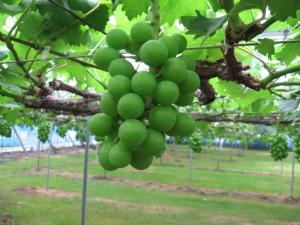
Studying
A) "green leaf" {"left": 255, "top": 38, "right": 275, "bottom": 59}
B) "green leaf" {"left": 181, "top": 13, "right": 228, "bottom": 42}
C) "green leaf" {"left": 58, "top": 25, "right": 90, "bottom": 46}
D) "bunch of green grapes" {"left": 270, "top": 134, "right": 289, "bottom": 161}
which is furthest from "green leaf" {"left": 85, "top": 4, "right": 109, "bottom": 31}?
"bunch of green grapes" {"left": 270, "top": 134, "right": 289, "bottom": 161}

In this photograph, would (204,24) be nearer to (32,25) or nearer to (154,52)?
(154,52)

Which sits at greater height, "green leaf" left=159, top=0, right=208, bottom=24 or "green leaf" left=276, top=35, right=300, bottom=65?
"green leaf" left=159, top=0, right=208, bottom=24

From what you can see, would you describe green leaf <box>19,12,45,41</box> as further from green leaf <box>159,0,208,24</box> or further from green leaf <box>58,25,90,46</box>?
green leaf <box>159,0,208,24</box>

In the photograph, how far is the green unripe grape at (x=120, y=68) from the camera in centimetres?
96

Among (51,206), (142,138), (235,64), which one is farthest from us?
(51,206)

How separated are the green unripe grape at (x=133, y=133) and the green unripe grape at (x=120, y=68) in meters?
0.13

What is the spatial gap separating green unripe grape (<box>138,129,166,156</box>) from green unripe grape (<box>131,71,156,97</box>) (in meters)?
0.09

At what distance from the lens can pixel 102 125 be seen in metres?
1.00

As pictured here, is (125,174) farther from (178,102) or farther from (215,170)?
(178,102)

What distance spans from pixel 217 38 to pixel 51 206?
28.7 ft

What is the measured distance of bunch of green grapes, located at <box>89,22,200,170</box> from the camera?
2.93ft

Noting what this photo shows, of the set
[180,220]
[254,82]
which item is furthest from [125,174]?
[254,82]

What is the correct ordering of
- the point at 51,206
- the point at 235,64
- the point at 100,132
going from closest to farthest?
the point at 100,132
the point at 235,64
the point at 51,206

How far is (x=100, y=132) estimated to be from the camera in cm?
100
